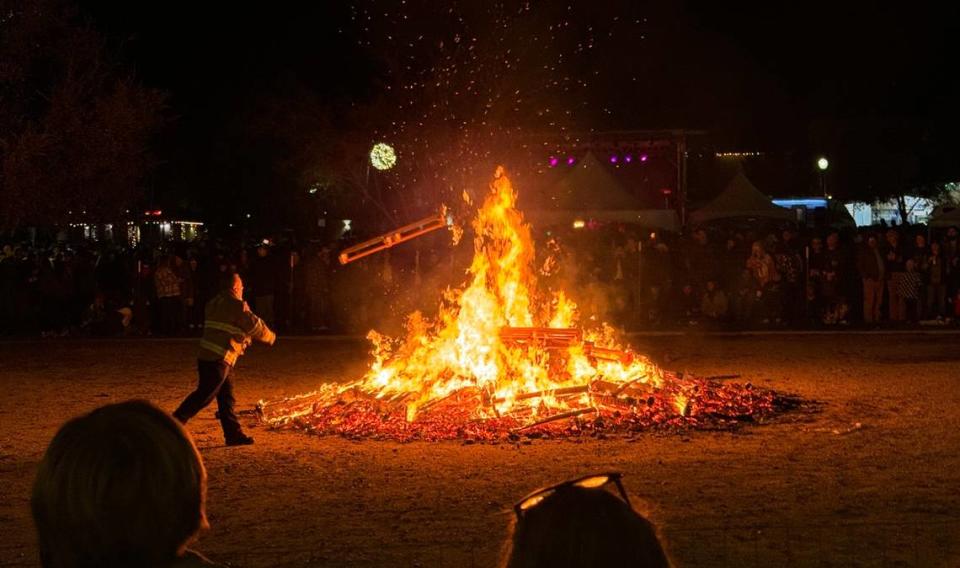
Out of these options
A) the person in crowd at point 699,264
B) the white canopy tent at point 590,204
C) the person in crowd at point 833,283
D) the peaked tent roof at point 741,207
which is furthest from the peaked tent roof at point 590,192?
the person in crowd at point 833,283

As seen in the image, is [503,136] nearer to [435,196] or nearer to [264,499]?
[435,196]

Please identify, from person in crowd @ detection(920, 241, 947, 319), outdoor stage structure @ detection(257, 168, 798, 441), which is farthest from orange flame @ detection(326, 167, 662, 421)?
person in crowd @ detection(920, 241, 947, 319)

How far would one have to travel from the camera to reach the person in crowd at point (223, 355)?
973 cm

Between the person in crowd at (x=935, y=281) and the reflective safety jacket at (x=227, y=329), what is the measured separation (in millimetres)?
14726

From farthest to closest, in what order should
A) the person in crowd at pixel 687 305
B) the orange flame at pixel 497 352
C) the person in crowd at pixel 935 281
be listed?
the person in crowd at pixel 687 305, the person in crowd at pixel 935 281, the orange flame at pixel 497 352

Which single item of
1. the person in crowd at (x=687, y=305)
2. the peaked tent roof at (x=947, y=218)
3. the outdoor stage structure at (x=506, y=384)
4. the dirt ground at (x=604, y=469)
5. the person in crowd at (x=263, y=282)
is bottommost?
the dirt ground at (x=604, y=469)

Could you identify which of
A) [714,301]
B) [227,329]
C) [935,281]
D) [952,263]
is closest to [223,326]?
[227,329]

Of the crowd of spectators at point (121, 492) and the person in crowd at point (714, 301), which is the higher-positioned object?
the person in crowd at point (714, 301)

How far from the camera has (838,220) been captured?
35.2 meters

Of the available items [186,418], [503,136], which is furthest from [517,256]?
[503,136]

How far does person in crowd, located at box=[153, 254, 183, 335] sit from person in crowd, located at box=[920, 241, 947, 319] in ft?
47.5

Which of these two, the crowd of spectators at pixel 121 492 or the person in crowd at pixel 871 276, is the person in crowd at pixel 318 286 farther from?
the crowd of spectators at pixel 121 492

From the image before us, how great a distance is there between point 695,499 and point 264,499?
3.19 meters

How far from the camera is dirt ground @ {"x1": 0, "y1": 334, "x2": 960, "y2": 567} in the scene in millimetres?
6211
